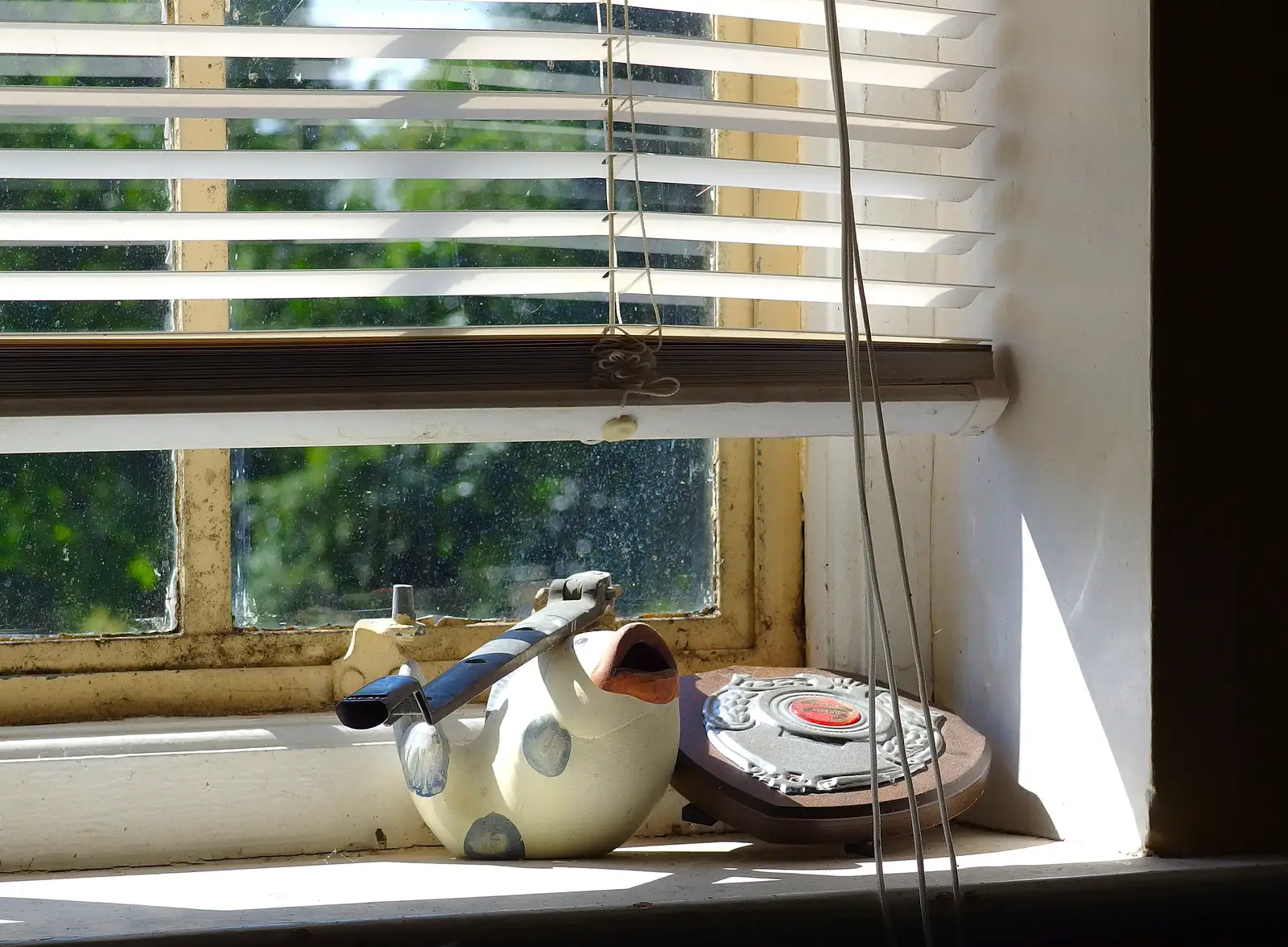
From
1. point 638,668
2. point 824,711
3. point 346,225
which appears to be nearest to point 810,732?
point 824,711

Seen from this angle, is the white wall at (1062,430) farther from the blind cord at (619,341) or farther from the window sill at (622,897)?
the blind cord at (619,341)

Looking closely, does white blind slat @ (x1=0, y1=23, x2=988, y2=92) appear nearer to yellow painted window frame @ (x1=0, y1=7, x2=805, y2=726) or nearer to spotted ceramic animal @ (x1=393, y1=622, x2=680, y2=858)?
yellow painted window frame @ (x1=0, y1=7, x2=805, y2=726)

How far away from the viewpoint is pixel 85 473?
43.2 inches

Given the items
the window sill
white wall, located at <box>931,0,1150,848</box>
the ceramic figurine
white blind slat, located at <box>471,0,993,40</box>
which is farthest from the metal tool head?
white blind slat, located at <box>471,0,993,40</box>

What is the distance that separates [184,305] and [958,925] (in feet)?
2.76

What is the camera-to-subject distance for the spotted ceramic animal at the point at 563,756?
0.89 meters

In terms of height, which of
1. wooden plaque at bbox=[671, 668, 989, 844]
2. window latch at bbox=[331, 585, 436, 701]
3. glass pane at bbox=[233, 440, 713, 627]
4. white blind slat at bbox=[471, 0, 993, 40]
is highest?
white blind slat at bbox=[471, 0, 993, 40]

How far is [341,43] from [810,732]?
0.66m

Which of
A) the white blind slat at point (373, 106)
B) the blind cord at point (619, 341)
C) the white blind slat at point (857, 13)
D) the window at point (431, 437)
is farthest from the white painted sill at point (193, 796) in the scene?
the white blind slat at point (857, 13)

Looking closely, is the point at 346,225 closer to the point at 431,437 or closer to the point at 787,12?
the point at 431,437

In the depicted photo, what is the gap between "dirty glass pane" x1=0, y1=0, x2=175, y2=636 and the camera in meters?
1.07

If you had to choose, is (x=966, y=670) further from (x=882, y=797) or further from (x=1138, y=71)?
(x=1138, y=71)

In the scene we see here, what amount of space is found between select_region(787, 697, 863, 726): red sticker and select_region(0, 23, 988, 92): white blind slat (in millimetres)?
544

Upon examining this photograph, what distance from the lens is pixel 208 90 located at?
85 cm
